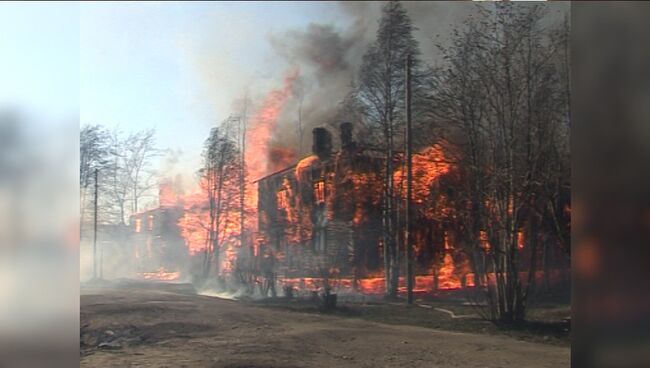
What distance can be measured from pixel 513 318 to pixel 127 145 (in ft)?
9.16

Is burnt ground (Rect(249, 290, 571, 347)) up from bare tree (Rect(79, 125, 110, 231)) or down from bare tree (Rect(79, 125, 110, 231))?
down

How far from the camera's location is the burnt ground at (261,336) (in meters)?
4.61

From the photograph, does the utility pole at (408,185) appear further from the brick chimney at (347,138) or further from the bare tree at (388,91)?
the brick chimney at (347,138)

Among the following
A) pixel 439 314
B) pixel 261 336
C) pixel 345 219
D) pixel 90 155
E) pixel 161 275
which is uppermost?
pixel 90 155

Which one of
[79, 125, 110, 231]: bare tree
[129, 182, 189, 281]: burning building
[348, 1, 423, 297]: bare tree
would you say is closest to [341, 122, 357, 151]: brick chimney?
[348, 1, 423, 297]: bare tree

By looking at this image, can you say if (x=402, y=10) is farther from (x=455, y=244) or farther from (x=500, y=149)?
(x=455, y=244)

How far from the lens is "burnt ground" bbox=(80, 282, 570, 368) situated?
4609 millimetres

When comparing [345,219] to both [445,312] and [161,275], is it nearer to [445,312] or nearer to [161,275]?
[445,312]

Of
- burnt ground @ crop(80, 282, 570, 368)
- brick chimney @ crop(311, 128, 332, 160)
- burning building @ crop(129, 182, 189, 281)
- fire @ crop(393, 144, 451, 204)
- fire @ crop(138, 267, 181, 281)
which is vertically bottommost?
burnt ground @ crop(80, 282, 570, 368)

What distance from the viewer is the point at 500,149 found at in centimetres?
474

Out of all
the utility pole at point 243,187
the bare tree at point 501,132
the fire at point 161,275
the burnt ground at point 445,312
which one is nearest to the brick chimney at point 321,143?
the utility pole at point 243,187

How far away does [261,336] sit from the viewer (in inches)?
182

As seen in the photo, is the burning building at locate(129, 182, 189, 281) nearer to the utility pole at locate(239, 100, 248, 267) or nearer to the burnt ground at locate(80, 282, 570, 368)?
the burnt ground at locate(80, 282, 570, 368)

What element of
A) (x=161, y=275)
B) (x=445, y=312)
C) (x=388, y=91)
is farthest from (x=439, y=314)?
(x=161, y=275)
